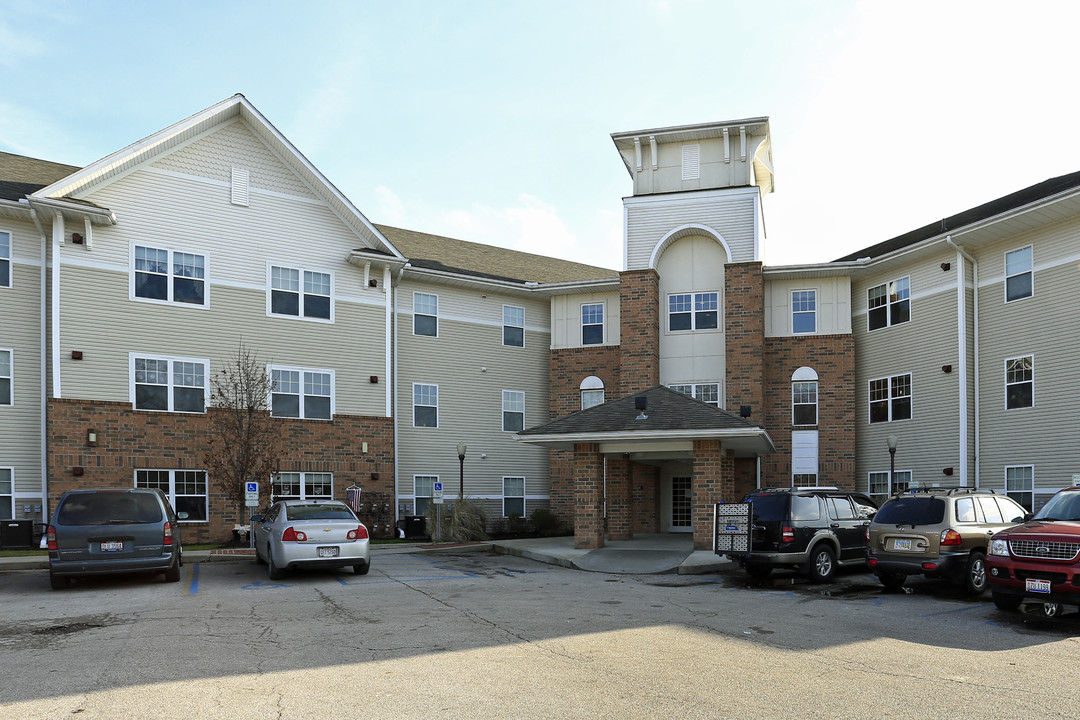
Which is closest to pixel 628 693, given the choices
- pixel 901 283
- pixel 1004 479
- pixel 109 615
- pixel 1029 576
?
pixel 1029 576

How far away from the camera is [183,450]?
22.1 meters

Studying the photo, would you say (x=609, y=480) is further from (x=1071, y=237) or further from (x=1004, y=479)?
(x=1071, y=237)

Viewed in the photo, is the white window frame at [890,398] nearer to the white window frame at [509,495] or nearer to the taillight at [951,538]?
the white window frame at [509,495]

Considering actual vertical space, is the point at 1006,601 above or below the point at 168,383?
below

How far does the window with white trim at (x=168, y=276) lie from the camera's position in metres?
22.0

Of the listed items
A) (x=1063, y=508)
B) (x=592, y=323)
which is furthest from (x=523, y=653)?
(x=592, y=323)

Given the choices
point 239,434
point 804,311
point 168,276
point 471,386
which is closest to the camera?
point 239,434

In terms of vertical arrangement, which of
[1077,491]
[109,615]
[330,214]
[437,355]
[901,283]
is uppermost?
[330,214]

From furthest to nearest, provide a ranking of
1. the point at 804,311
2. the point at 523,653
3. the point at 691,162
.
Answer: the point at 691,162 < the point at 804,311 < the point at 523,653

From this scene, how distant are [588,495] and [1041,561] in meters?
11.5

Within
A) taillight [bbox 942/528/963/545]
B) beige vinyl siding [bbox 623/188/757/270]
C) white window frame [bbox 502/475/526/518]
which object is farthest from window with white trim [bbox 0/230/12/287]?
taillight [bbox 942/528/963/545]

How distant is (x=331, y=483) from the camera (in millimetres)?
24203

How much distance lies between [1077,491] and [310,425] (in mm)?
18421

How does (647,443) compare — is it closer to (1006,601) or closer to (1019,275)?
(1006,601)
